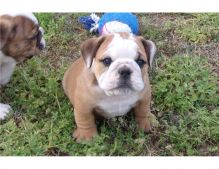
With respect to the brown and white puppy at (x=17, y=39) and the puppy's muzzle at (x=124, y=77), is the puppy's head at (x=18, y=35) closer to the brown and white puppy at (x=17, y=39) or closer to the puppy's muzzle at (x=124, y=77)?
the brown and white puppy at (x=17, y=39)

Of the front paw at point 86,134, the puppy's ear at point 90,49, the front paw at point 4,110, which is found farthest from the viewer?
the front paw at point 4,110

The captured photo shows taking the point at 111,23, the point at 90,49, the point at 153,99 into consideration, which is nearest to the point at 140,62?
the point at 90,49

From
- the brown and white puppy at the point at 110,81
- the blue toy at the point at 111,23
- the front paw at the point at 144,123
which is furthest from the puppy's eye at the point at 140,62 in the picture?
the blue toy at the point at 111,23

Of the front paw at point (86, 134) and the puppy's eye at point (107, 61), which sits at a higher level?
the puppy's eye at point (107, 61)

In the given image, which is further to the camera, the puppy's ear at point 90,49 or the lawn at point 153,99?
the lawn at point 153,99

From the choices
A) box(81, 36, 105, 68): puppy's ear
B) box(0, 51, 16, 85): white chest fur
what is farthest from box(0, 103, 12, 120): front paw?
box(81, 36, 105, 68): puppy's ear

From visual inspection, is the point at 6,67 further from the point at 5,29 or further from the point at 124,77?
the point at 124,77
